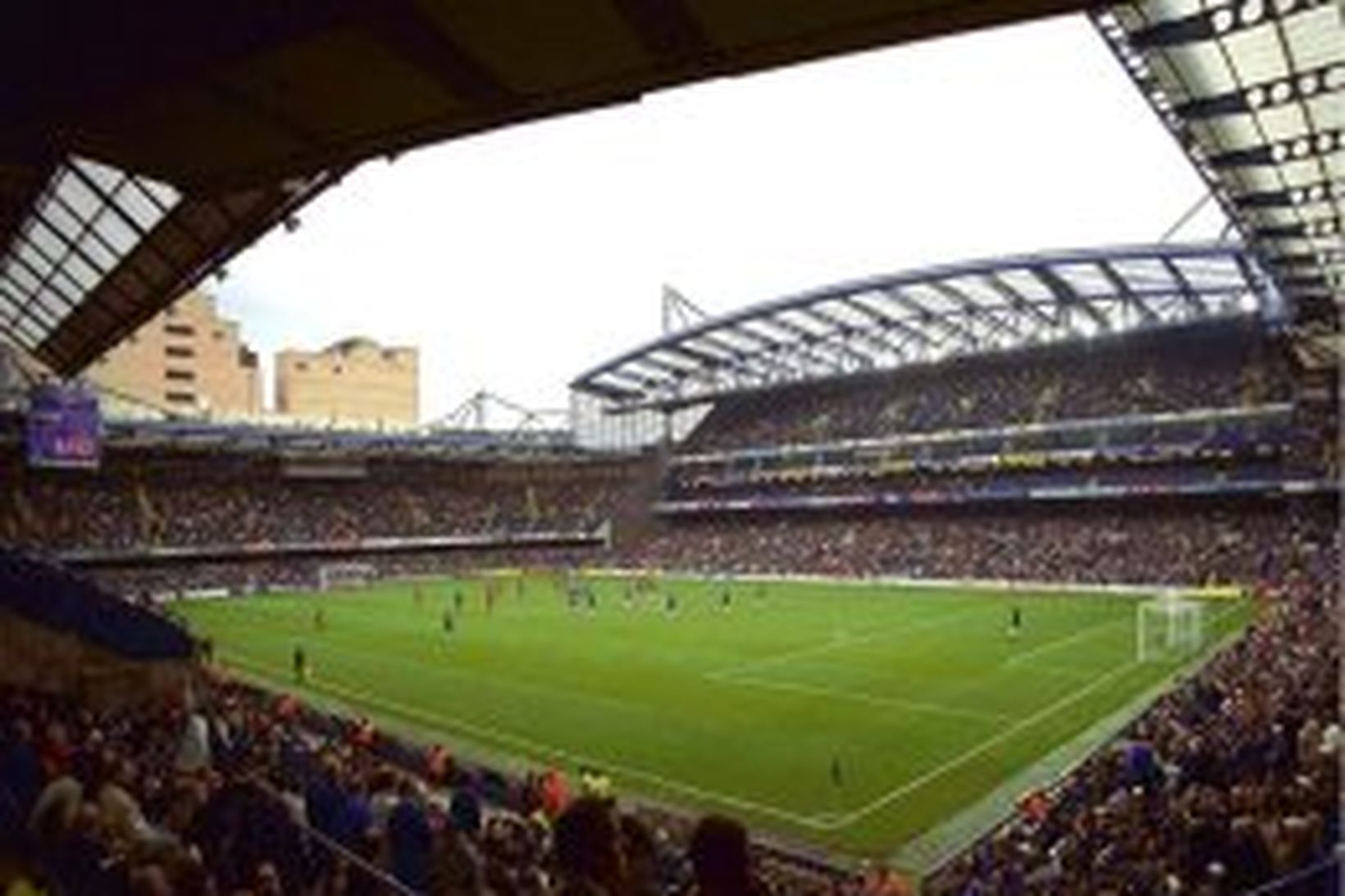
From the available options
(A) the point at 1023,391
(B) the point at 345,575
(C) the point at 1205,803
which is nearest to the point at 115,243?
(C) the point at 1205,803

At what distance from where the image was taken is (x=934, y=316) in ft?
242

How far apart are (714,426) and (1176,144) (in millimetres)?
71723

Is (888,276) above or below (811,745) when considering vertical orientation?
above

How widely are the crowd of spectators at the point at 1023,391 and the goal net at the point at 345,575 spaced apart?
2892 centimetres

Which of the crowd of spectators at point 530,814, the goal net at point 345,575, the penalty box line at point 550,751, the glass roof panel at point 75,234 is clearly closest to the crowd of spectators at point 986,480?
the goal net at point 345,575

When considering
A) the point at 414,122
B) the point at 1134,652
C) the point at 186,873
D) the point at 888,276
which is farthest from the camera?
the point at 888,276

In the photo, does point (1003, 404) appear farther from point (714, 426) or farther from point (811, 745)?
point (811, 745)

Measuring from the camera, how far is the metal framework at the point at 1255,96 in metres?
19.6

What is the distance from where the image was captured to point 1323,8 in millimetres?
18969

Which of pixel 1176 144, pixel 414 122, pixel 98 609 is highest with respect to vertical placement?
pixel 1176 144

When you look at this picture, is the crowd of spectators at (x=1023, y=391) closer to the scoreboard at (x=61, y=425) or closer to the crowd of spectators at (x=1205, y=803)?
the crowd of spectators at (x=1205, y=803)

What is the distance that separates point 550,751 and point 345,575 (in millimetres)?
48754

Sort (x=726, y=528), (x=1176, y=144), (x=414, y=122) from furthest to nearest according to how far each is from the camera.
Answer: (x=726, y=528) < (x=1176, y=144) < (x=414, y=122)

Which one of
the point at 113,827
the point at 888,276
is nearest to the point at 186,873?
the point at 113,827
